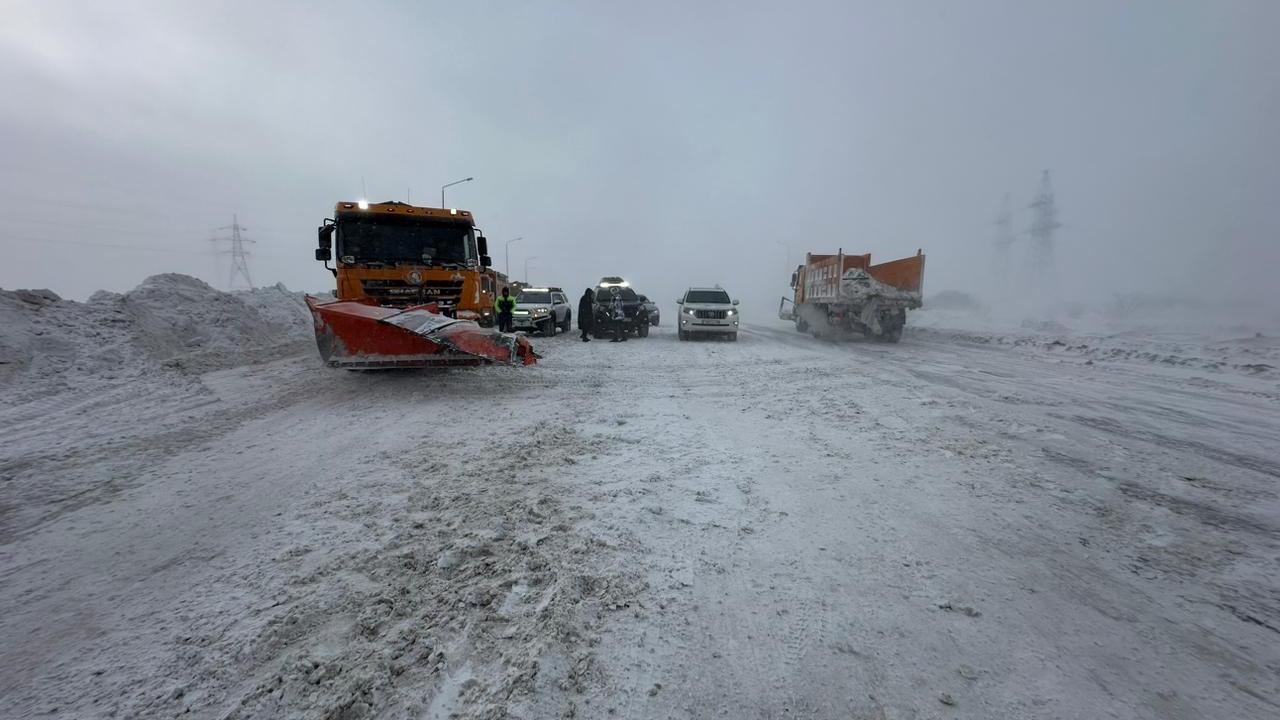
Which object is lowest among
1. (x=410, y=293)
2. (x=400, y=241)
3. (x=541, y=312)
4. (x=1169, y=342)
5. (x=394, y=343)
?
(x=1169, y=342)

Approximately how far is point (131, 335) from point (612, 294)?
1127 centimetres

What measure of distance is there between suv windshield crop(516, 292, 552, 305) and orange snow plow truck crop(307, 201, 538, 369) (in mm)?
7029

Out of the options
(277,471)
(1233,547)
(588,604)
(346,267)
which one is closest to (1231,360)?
(1233,547)

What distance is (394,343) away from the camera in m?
7.12

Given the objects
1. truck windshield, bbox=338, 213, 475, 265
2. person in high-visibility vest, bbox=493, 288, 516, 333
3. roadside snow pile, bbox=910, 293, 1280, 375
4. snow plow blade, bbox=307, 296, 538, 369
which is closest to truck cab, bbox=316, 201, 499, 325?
truck windshield, bbox=338, 213, 475, 265

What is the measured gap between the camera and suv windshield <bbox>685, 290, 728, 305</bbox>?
17202 mm

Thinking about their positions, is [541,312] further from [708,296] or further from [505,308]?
[708,296]

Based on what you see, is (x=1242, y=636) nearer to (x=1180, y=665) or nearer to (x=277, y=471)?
(x=1180, y=665)

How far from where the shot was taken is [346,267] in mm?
8891

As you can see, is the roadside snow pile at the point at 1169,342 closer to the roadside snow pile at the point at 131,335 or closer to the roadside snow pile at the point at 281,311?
the roadside snow pile at the point at 131,335

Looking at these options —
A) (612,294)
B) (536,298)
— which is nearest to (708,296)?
(612,294)

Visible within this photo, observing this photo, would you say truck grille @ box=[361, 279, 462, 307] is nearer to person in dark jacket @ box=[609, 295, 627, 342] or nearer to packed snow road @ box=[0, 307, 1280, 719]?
packed snow road @ box=[0, 307, 1280, 719]

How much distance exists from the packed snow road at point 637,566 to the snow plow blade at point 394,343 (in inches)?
48.8

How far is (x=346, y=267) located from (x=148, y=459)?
4.97 metres
